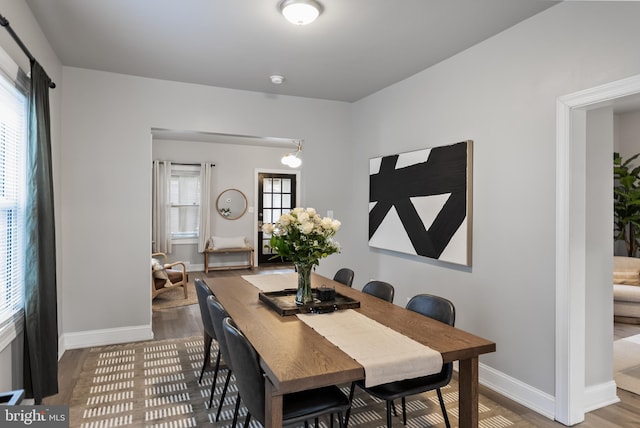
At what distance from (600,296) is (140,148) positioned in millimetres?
4067

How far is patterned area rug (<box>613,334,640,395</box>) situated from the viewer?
2.96 metres

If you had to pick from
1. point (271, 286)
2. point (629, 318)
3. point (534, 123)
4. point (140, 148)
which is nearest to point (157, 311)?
point (140, 148)

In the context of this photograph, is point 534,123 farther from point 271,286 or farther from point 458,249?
point 271,286

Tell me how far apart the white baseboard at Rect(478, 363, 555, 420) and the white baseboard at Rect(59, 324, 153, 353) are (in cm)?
310

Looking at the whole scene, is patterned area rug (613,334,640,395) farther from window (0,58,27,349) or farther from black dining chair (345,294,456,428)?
window (0,58,27,349)

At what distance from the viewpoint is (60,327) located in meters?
3.52

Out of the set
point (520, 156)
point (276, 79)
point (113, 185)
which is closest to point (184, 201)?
point (113, 185)

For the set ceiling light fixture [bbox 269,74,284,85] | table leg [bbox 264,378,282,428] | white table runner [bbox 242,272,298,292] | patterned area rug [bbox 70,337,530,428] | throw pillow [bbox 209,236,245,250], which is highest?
ceiling light fixture [bbox 269,74,284,85]

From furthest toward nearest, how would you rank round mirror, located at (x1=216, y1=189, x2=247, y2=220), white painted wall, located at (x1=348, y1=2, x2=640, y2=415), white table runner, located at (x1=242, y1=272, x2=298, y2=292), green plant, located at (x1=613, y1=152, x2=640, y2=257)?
round mirror, located at (x1=216, y1=189, x2=247, y2=220) → green plant, located at (x1=613, y1=152, x2=640, y2=257) → white table runner, located at (x1=242, y1=272, x2=298, y2=292) → white painted wall, located at (x1=348, y1=2, x2=640, y2=415)

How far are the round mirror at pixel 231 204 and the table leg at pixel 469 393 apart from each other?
6.71 metres

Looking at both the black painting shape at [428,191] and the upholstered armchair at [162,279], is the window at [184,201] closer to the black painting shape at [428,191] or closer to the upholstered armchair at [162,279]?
the upholstered armchair at [162,279]

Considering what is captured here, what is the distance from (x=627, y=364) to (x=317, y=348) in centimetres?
318

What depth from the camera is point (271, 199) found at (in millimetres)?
8516

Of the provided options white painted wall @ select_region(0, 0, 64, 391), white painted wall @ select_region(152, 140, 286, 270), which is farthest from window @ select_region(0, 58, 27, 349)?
white painted wall @ select_region(152, 140, 286, 270)
